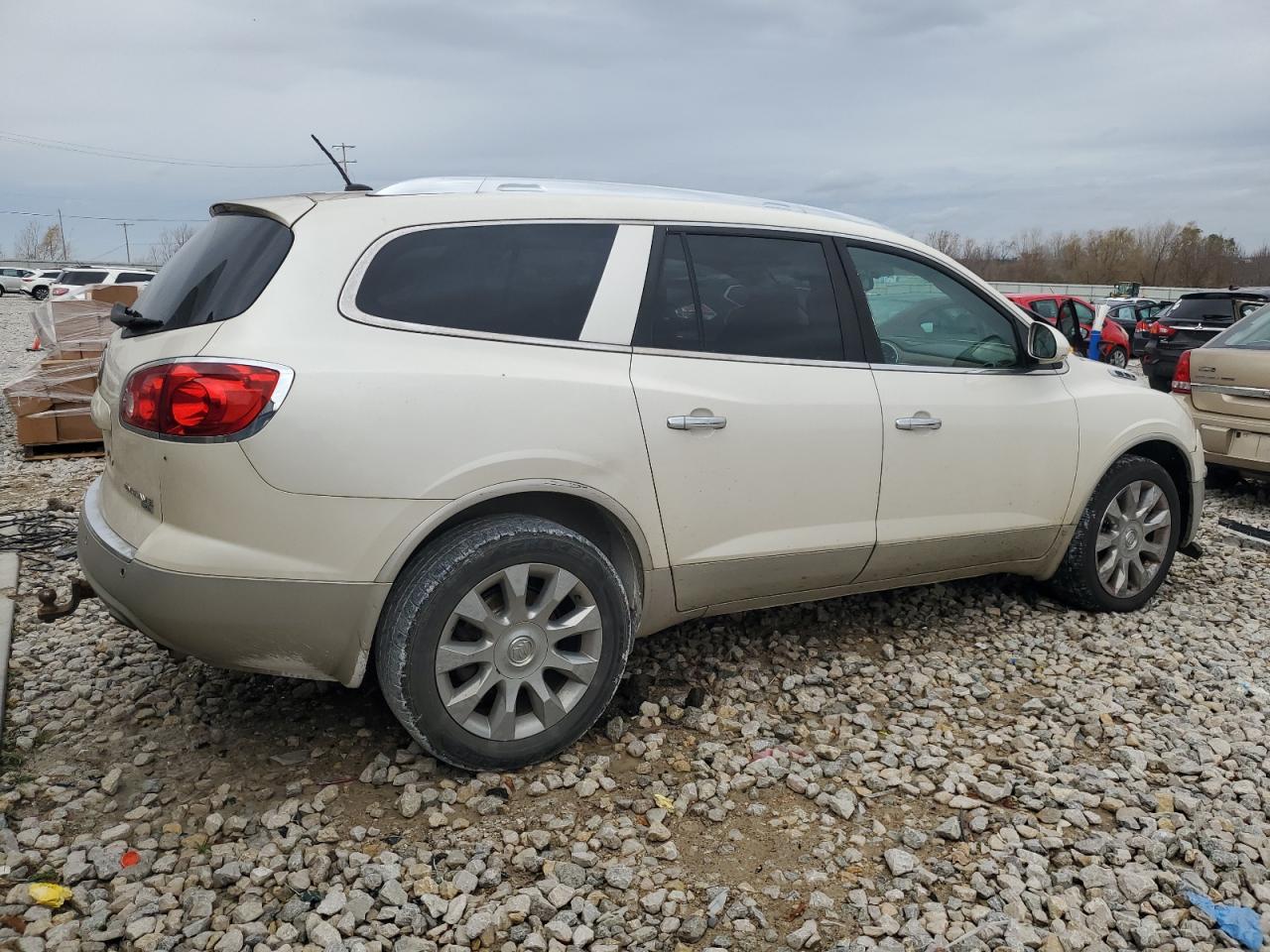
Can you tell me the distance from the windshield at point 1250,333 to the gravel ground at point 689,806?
12.0 ft

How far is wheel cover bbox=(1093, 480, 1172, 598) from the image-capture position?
183 inches

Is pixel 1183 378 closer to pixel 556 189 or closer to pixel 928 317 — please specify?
pixel 928 317

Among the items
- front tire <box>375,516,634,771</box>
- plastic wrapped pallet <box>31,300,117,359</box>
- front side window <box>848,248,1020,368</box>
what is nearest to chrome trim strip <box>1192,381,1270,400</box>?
front side window <box>848,248,1020,368</box>

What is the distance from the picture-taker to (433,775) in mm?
3180

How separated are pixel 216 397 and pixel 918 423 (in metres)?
2.50

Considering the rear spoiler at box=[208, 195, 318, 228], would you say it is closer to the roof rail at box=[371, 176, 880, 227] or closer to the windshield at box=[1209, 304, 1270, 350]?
the roof rail at box=[371, 176, 880, 227]

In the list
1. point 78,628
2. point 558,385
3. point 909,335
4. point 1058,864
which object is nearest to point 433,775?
point 558,385

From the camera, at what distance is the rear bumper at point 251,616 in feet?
9.06

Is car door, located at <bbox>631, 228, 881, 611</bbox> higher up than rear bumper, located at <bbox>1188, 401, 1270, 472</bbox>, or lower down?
higher up

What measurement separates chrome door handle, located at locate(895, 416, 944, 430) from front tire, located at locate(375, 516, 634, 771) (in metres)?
1.33

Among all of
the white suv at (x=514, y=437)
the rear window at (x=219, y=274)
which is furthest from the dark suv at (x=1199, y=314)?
the rear window at (x=219, y=274)

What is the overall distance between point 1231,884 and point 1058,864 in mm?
442

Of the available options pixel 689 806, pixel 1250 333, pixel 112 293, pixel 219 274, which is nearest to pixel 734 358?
pixel 689 806

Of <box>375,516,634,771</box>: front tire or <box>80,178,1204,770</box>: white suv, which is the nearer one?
<box>80,178,1204,770</box>: white suv
